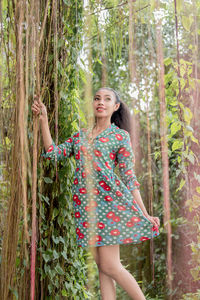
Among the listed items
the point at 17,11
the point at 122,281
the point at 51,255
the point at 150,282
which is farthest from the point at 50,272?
the point at 150,282

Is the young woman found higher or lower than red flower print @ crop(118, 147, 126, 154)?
lower

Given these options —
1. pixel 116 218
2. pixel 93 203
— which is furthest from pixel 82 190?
pixel 116 218

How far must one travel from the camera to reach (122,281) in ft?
5.32

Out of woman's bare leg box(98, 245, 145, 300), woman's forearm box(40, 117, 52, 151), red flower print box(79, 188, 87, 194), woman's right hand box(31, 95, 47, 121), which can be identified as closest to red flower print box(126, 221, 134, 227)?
woman's bare leg box(98, 245, 145, 300)

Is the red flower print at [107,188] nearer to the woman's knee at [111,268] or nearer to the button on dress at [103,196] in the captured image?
the button on dress at [103,196]

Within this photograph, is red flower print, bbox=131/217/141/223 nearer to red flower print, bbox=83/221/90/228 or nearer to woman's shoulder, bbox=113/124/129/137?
red flower print, bbox=83/221/90/228

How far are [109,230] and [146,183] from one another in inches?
75.4

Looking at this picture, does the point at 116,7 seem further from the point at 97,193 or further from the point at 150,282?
the point at 150,282

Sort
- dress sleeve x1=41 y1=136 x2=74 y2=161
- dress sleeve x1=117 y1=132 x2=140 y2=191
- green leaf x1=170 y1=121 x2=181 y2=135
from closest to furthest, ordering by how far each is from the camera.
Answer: dress sleeve x1=41 y1=136 x2=74 y2=161
dress sleeve x1=117 y1=132 x2=140 y2=191
green leaf x1=170 y1=121 x2=181 y2=135

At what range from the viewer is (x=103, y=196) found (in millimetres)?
1677

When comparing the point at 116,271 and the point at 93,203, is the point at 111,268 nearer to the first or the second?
the point at 116,271

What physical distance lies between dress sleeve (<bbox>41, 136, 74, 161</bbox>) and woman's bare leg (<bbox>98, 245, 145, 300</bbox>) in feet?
1.39

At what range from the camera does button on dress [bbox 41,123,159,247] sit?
164 cm

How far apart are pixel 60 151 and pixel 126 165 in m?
0.30
